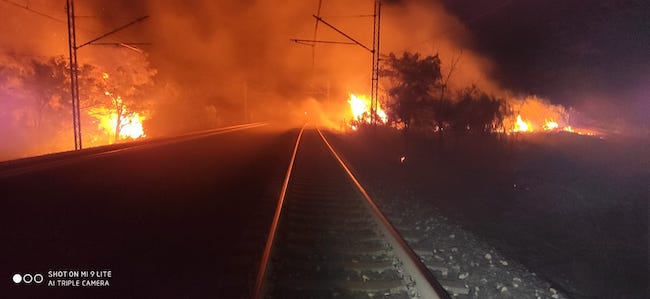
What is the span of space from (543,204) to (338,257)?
25.8 feet

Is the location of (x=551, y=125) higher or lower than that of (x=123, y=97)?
lower

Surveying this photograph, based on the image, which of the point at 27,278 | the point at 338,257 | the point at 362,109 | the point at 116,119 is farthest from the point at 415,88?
the point at 116,119

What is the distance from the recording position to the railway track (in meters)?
5.09

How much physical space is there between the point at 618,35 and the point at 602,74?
252 centimetres

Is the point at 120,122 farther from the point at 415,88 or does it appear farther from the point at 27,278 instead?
the point at 27,278

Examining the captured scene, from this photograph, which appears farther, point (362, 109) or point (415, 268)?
point (362, 109)

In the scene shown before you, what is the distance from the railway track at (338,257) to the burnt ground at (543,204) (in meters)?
0.86

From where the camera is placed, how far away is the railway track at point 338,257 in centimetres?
509

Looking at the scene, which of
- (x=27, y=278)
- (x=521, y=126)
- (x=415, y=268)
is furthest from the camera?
(x=521, y=126)

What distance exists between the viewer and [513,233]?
8.90 meters

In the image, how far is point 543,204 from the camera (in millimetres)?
11734

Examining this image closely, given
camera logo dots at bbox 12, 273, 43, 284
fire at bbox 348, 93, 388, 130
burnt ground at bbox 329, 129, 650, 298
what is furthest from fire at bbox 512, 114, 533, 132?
camera logo dots at bbox 12, 273, 43, 284

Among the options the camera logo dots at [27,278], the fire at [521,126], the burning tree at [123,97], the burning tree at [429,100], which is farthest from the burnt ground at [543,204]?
the burning tree at [123,97]

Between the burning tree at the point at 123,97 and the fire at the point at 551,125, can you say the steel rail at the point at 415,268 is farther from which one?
the fire at the point at 551,125
